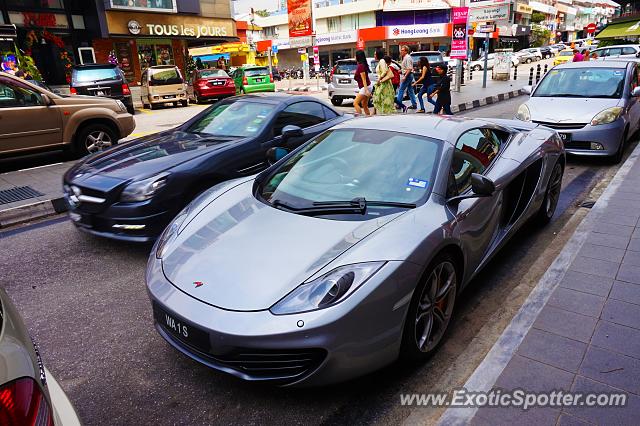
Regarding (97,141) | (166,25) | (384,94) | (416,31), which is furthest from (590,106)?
(416,31)

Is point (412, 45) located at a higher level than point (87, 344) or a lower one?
higher

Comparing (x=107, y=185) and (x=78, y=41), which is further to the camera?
(x=78, y=41)

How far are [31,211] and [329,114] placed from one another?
4083 millimetres

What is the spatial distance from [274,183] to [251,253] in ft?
3.25

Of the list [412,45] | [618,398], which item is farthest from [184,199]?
[412,45]

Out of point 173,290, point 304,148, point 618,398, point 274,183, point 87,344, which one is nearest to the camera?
point 618,398

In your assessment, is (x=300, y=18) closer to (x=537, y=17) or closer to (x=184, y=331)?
(x=184, y=331)

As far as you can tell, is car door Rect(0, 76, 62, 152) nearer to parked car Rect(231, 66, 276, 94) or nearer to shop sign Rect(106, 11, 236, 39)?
parked car Rect(231, 66, 276, 94)

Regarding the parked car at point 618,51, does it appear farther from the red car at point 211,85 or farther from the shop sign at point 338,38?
the shop sign at point 338,38

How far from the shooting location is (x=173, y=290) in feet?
8.43

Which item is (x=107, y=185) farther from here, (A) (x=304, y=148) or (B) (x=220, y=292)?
(B) (x=220, y=292)

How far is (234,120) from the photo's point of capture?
562cm

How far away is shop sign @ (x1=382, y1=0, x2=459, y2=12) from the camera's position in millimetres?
50875

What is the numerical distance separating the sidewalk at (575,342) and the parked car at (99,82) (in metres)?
15.3
